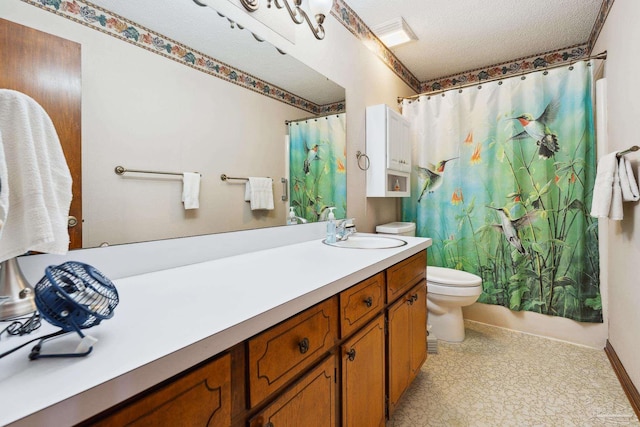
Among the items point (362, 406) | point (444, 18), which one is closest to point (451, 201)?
point (444, 18)

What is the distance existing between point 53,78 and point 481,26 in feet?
8.50

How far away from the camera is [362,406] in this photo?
3.44ft

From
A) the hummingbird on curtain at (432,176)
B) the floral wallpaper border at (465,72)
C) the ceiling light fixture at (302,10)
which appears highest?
the floral wallpaper border at (465,72)

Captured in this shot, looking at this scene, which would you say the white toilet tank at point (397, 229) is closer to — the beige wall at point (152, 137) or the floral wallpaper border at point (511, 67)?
the beige wall at point (152, 137)

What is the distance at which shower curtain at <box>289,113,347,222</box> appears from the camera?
5.26 ft

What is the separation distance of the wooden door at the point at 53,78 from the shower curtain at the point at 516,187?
2372 millimetres

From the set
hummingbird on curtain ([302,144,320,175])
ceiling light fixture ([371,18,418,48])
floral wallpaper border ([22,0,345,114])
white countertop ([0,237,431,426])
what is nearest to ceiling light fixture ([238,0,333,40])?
floral wallpaper border ([22,0,345,114])

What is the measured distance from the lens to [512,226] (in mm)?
2256

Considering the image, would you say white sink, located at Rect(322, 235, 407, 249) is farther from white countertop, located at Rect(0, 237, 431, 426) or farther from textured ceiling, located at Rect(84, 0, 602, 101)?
textured ceiling, located at Rect(84, 0, 602, 101)

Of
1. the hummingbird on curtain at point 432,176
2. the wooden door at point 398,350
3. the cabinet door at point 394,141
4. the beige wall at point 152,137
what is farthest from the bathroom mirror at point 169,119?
the hummingbird on curtain at point 432,176

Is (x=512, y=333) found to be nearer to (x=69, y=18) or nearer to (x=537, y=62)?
(x=537, y=62)

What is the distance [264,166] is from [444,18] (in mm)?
1770

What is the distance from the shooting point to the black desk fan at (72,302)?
0.48m

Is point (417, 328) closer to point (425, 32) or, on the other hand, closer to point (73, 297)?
point (73, 297)
